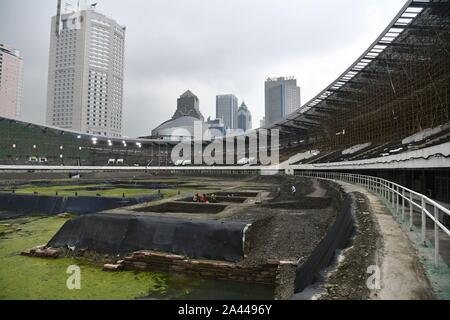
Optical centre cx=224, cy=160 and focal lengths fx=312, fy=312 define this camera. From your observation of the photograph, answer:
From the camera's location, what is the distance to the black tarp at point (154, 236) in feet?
42.4

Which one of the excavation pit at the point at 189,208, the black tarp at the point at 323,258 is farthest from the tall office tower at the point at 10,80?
the black tarp at the point at 323,258

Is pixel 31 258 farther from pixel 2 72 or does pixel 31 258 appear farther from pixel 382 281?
pixel 2 72

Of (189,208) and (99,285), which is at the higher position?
(189,208)

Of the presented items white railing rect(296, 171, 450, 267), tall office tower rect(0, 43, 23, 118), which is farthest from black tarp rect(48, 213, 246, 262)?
tall office tower rect(0, 43, 23, 118)

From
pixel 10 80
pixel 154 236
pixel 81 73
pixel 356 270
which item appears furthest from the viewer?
pixel 81 73

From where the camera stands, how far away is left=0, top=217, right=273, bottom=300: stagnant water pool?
10.2 meters

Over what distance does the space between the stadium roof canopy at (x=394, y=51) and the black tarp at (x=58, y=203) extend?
82.5 ft

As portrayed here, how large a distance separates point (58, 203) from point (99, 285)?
1817 cm

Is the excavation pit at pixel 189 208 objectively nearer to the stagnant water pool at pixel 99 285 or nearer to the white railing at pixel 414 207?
the stagnant water pool at pixel 99 285

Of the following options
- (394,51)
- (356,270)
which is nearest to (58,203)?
(356,270)

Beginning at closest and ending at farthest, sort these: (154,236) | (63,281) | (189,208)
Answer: (63,281), (154,236), (189,208)

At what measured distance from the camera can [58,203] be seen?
26281 millimetres

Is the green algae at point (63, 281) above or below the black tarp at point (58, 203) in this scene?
below

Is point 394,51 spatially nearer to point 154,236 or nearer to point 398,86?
point 398,86
